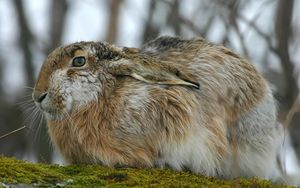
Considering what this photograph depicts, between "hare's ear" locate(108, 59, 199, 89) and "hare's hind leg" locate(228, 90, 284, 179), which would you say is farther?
"hare's hind leg" locate(228, 90, 284, 179)

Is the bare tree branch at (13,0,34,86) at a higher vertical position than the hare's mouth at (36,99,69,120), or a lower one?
higher

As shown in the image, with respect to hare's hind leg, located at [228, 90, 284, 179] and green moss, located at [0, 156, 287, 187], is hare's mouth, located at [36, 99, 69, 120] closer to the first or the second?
green moss, located at [0, 156, 287, 187]

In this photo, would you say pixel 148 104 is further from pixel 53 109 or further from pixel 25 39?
pixel 25 39

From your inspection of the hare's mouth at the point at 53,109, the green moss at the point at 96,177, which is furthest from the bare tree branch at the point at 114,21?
the green moss at the point at 96,177

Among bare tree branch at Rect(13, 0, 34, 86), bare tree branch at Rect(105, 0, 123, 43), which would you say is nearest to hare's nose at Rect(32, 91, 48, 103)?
bare tree branch at Rect(105, 0, 123, 43)

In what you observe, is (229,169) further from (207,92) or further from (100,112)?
(100,112)

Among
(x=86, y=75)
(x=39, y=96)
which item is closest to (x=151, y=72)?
(x=86, y=75)

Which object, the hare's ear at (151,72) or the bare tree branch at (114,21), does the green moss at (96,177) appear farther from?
the bare tree branch at (114,21)

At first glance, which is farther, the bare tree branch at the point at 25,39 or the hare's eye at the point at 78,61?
the bare tree branch at the point at 25,39
